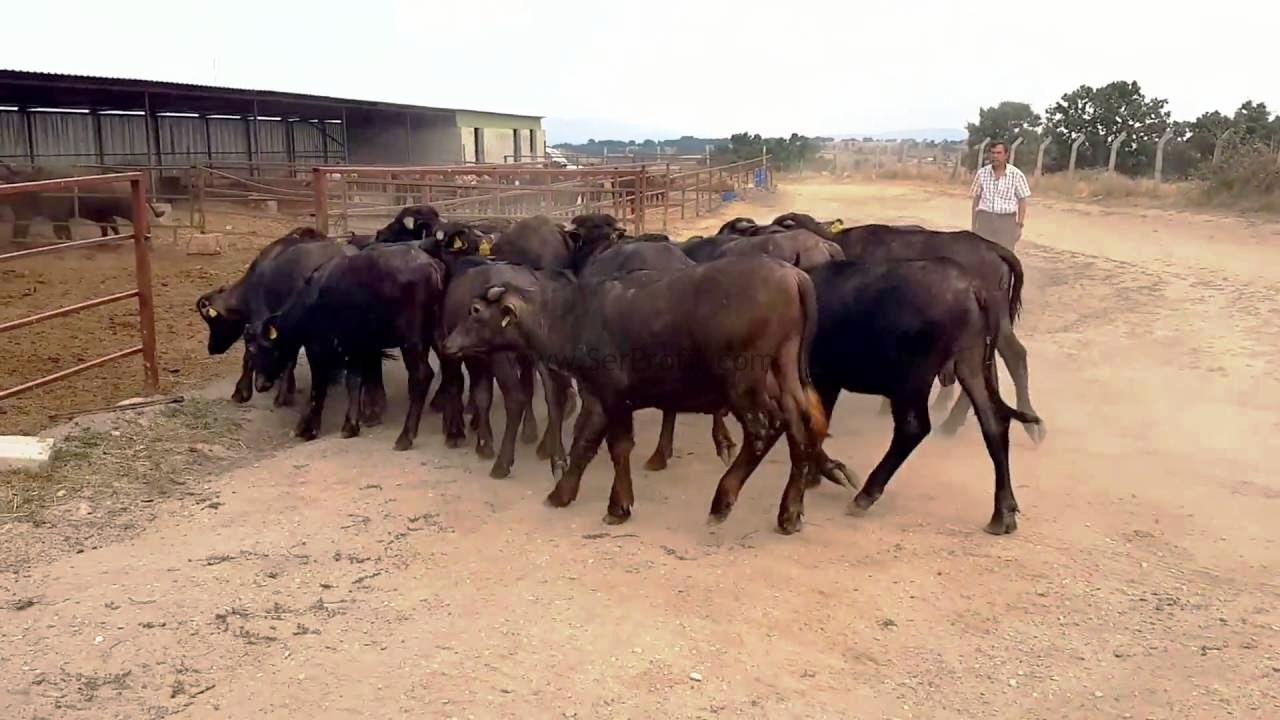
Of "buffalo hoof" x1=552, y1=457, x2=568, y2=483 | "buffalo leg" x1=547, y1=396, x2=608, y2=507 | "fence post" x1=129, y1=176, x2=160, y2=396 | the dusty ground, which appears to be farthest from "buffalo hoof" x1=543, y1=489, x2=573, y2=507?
"fence post" x1=129, y1=176, x2=160, y2=396

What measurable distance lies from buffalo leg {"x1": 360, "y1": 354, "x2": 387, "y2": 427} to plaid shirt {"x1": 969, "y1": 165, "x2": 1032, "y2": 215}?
5.94 m

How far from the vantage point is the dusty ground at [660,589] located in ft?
11.6

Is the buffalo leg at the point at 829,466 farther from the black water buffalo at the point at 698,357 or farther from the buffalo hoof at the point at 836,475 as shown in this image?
the black water buffalo at the point at 698,357

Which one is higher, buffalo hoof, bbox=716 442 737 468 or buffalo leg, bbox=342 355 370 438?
buffalo leg, bbox=342 355 370 438

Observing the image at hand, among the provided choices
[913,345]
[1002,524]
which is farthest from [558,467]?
[1002,524]

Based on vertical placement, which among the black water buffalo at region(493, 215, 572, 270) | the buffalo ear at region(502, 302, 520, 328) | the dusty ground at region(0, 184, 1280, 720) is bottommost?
the dusty ground at region(0, 184, 1280, 720)

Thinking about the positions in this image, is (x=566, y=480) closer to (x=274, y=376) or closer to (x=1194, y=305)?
(x=274, y=376)

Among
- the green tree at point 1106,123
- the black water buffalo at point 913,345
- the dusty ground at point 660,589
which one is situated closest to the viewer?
the dusty ground at point 660,589

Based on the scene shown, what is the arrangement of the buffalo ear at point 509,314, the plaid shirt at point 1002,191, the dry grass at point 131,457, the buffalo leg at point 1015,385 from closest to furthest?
1. the dry grass at point 131,457
2. the buffalo ear at point 509,314
3. the buffalo leg at point 1015,385
4. the plaid shirt at point 1002,191

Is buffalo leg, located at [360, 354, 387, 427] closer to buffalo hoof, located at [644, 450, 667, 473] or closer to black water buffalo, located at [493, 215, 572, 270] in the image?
black water buffalo, located at [493, 215, 572, 270]

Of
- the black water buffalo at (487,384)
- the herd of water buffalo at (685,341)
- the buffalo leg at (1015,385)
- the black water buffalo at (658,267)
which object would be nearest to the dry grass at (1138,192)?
the buffalo leg at (1015,385)

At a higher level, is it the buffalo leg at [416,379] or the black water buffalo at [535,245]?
the black water buffalo at [535,245]

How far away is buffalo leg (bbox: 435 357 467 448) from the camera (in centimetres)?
663

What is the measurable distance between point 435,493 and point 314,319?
2081 mm
